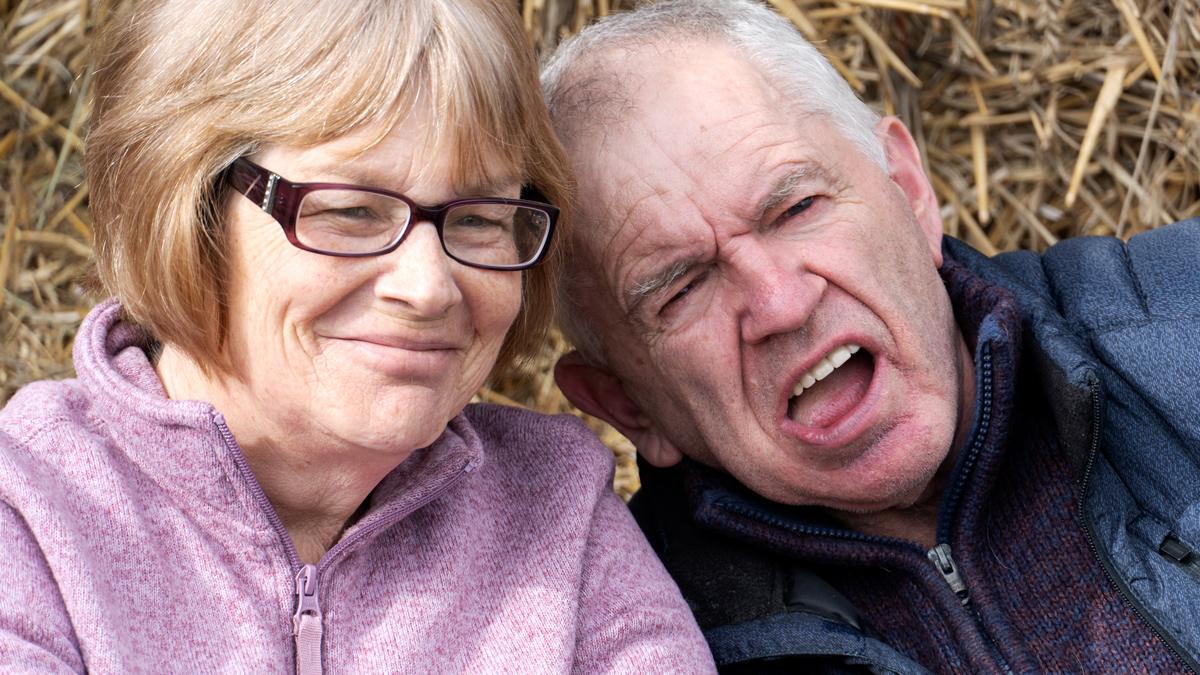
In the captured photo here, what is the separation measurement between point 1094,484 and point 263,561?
1.26m

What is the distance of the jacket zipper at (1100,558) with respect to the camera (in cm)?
199

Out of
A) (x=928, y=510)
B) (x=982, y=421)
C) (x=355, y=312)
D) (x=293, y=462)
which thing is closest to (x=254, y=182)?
(x=355, y=312)

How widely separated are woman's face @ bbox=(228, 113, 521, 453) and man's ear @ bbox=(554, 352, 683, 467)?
74cm

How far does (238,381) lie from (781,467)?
92cm

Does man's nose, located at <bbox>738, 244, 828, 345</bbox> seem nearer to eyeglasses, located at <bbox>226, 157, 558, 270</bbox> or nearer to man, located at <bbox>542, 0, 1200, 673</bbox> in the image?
man, located at <bbox>542, 0, 1200, 673</bbox>

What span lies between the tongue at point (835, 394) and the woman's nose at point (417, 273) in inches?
32.3

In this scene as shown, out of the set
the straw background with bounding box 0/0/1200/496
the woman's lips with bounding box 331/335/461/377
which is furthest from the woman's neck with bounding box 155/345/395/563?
the straw background with bounding box 0/0/1200/496

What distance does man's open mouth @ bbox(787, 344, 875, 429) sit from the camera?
228 cm

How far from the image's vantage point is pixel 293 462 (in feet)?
6.00

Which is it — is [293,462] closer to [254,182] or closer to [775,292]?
[254,182]

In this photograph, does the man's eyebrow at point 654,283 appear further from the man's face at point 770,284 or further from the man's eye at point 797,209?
the man's eye at point 797,209

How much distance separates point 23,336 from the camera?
10.1 ft

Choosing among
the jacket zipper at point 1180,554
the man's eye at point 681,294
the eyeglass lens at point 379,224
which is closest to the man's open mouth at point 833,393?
the man's eye at point 681,294

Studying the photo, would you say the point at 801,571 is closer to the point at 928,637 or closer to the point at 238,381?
the point at 928,637
